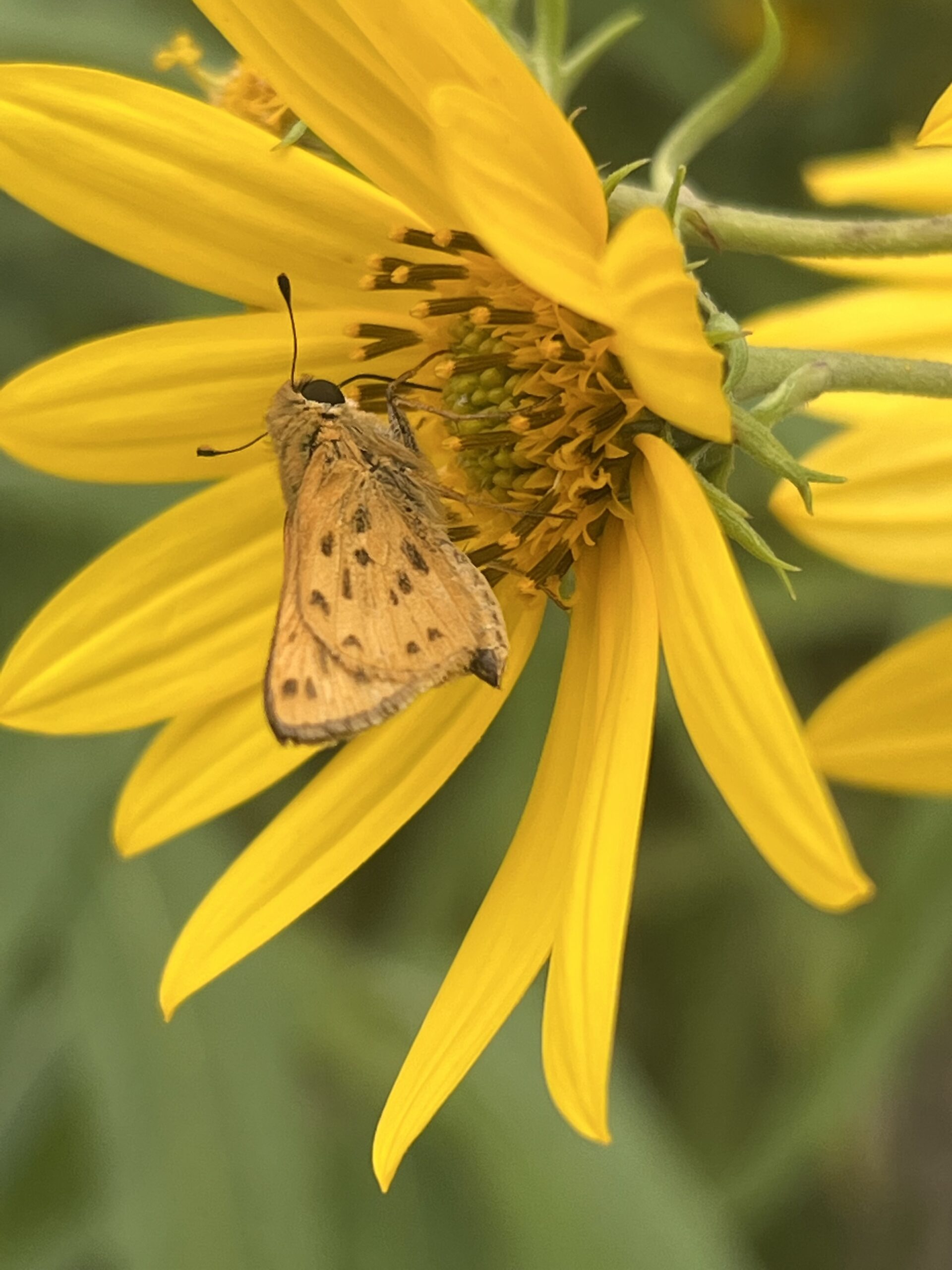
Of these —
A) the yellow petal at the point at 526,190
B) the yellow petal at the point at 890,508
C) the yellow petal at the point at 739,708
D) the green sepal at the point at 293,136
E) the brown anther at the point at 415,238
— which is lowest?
the yellow petal at the point at 890,508

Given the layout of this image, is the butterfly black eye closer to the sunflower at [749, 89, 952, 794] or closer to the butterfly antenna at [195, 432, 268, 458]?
the butterfly antenna at [195, 432, 268, 458]

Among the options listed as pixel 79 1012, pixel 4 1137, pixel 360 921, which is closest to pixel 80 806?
pixel 79 1012

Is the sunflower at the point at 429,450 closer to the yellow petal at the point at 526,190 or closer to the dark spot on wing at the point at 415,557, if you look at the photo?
the yellow petal at the point at 526,190

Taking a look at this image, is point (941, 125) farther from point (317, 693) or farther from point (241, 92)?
point (241, 92)

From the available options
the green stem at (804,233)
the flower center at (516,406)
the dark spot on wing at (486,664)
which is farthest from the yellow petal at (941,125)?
the dark spot on wing at (486,664)

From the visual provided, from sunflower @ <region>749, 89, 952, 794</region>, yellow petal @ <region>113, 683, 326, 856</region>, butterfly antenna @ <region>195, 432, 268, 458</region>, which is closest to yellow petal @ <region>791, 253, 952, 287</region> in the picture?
sunflower @ <region>749, 89, 952, 794</region>

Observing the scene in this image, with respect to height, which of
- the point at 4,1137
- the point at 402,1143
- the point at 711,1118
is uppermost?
the point at 402,1143

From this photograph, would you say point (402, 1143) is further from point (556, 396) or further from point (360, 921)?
point (360, 921)
